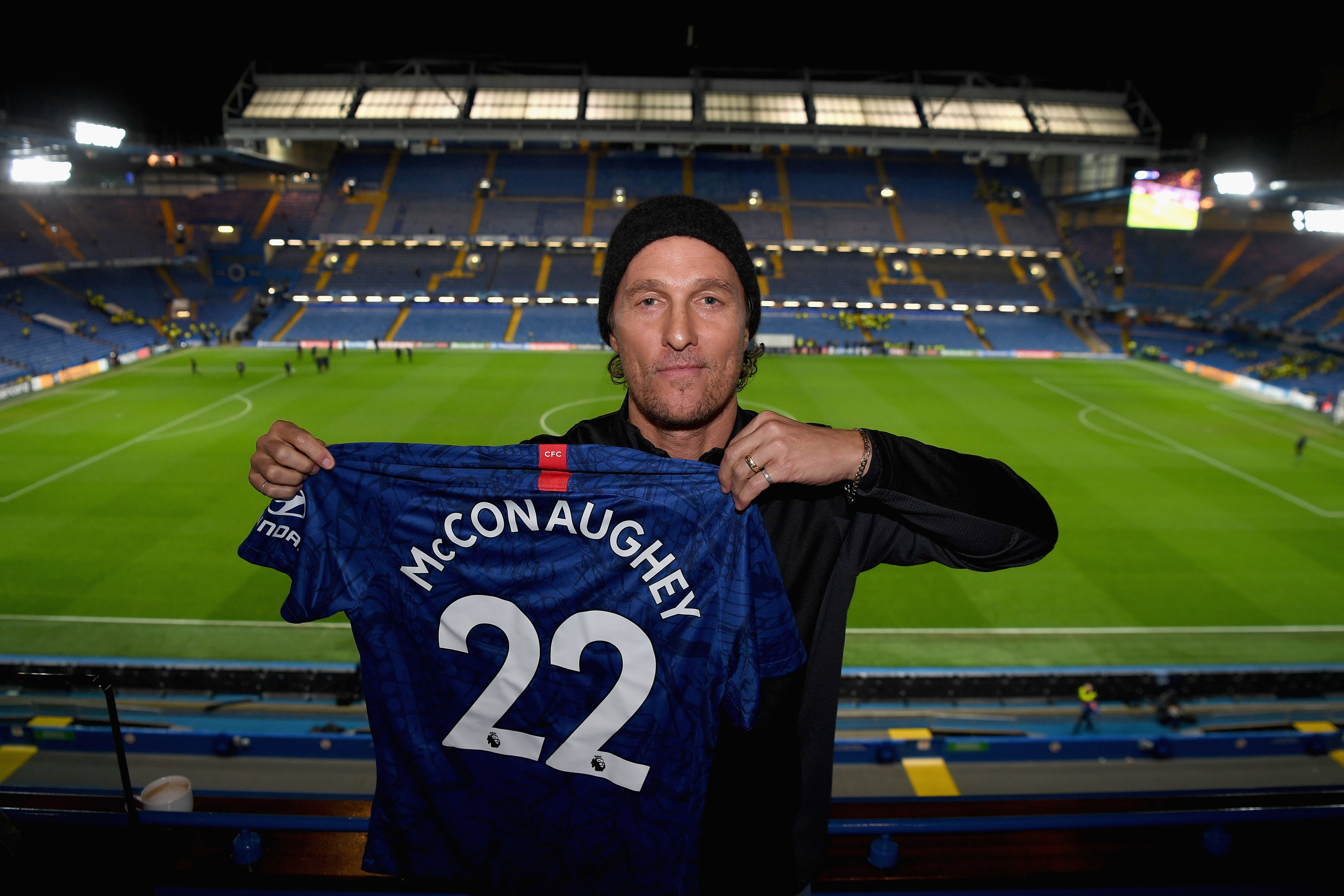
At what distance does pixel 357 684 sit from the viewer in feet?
36.2

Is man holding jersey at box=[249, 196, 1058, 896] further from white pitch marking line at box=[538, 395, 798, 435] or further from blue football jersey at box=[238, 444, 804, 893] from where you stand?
white pitch marking line at box=[538, 395, 798, 435]

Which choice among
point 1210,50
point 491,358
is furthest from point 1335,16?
point 491,358

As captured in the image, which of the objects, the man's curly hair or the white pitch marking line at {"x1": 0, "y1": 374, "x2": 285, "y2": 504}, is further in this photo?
the white pitch marking line at {"x1": 0, "y1": 374, "x2": 285, "y2": 504}

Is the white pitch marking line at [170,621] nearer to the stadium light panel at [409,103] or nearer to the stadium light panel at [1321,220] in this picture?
the stadium light panel at [409,103]

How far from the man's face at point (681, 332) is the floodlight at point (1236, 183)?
52863 millimetres

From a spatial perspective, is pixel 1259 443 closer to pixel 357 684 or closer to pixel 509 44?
pixel 357 684

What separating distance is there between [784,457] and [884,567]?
1421 cm

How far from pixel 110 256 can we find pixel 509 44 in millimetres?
30416

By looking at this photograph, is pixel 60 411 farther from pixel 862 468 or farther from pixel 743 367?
pixel 862 468

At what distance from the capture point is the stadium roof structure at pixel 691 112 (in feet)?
161

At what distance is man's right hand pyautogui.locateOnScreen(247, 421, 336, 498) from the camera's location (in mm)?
2758

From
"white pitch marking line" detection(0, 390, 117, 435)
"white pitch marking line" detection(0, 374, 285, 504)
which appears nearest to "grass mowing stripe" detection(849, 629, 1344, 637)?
"white pitch marking line" detection(0, 374, 285, 504)

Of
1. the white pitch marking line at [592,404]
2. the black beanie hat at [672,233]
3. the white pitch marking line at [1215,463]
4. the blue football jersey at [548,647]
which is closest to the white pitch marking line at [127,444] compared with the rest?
the white pitch marking line at [1215,463]

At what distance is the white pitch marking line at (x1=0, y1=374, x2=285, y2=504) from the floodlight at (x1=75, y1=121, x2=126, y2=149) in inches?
725
